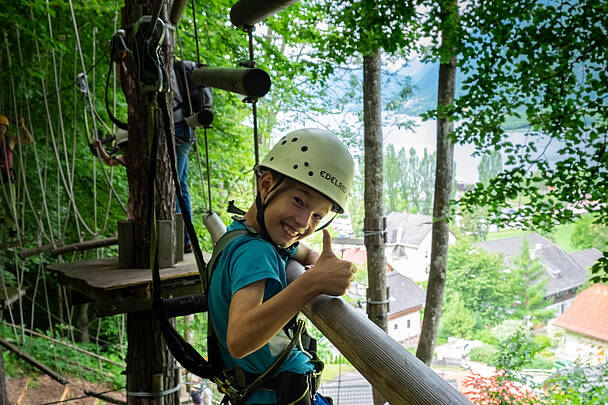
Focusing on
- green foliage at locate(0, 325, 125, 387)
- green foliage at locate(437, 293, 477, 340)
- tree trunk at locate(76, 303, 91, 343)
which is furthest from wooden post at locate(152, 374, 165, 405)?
green foliage at locate(437, 293, 477, 340)

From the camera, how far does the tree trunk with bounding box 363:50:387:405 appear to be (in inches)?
224

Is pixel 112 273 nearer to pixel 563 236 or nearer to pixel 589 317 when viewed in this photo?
pixel 589 317

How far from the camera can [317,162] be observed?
1.04 meters

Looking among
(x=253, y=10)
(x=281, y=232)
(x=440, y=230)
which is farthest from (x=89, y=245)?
(x=440, y=230)

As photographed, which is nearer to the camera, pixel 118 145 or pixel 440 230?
pixel 118 145

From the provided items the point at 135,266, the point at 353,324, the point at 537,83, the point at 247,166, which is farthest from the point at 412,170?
the point at 353,324

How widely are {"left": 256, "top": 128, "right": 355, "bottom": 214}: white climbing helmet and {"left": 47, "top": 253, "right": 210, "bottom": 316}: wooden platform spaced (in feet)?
3.70

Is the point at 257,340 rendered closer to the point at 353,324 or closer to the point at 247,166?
the point at 353,324

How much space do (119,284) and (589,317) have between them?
1938cm

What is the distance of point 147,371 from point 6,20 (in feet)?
12.6

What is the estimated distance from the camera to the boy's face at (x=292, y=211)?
1005 millimetres

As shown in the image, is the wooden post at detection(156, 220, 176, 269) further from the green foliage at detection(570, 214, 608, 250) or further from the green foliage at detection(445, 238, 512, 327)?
the green foliage at detection(570, 214, 608, 250)

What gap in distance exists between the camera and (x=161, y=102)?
108 centimetres

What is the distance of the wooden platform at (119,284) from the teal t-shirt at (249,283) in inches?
39.4
